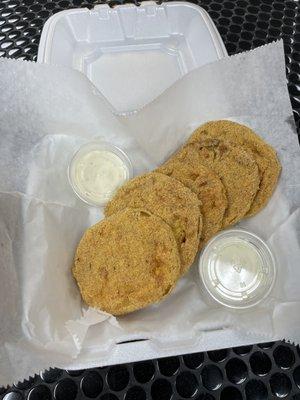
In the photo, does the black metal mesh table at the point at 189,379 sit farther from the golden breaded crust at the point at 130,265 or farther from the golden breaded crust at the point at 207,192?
the golden breaded crust at the point at 207,192

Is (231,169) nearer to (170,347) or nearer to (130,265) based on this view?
(130,265)

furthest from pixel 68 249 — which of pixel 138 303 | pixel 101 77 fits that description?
pixel 101 77

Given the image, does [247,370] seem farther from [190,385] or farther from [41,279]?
[41,279]

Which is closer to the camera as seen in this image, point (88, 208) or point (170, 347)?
point (170, 347)

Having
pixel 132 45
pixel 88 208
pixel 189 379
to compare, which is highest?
pixel 132 45

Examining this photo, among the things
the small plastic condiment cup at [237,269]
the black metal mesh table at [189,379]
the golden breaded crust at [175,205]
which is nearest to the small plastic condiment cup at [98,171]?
the golden breaded crust at [175,205]

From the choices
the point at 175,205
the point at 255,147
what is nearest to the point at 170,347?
the point at 175,205

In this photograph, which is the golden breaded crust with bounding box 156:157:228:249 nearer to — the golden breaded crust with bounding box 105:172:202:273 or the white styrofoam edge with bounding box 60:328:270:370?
the golden breaded crust with bounding box 105:172:202:273
